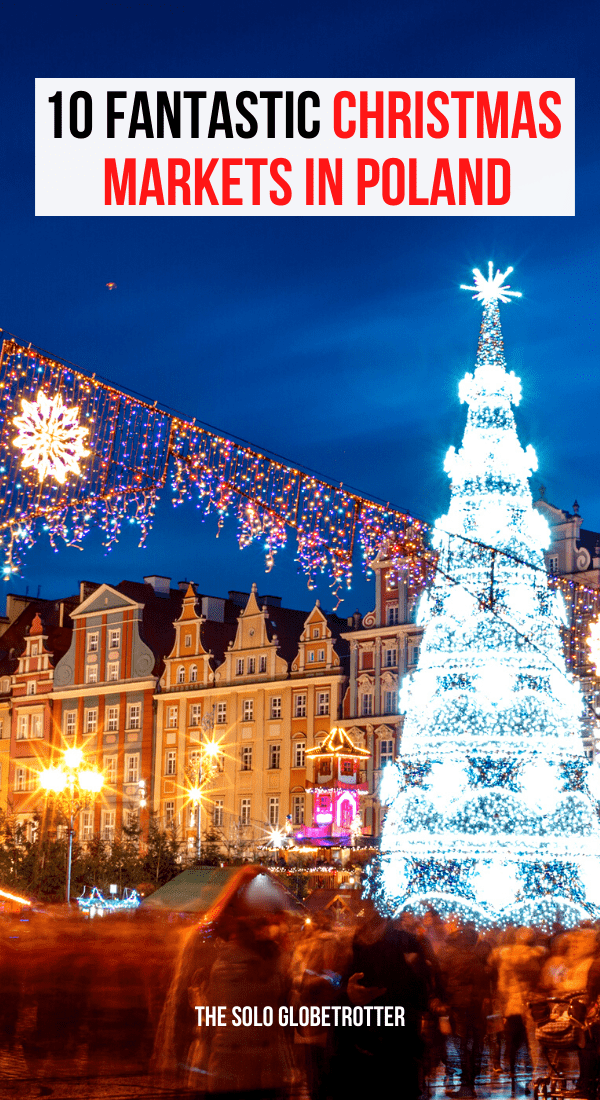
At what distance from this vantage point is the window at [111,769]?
178 ft

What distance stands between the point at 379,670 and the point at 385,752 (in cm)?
255

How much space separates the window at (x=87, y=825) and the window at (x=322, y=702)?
1229 cm

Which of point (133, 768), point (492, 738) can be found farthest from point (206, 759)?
point (492, 738)

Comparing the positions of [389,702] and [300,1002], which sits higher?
[389,702]

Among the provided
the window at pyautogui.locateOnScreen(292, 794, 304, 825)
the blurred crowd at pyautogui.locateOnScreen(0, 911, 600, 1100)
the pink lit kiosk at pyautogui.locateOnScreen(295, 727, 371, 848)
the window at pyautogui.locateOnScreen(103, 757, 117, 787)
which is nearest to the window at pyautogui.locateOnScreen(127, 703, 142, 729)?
the window at pyautogui.locateOnScreen(103, 757, 117, 787)

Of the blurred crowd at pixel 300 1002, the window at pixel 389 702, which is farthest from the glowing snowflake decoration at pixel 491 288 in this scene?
the window at pixel 389 702

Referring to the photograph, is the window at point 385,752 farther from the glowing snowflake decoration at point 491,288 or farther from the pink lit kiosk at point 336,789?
the glowing snowflake decoration at point 491,288

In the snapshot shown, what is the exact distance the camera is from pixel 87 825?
181 feet

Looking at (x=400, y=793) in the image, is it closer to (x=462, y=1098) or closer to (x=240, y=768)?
(x=462, y=1098)

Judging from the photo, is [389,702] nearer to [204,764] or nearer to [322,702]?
[322,702]

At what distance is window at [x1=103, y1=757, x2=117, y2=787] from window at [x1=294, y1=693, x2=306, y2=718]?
929cm

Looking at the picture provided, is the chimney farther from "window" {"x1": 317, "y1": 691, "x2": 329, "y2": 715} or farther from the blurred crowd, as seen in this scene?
the blurred crowd

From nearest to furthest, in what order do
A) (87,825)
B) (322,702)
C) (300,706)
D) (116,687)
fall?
1. (322,702)
2. (300,706)
3. (116,687)
4. (87,825)

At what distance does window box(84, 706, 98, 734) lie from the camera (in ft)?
183
